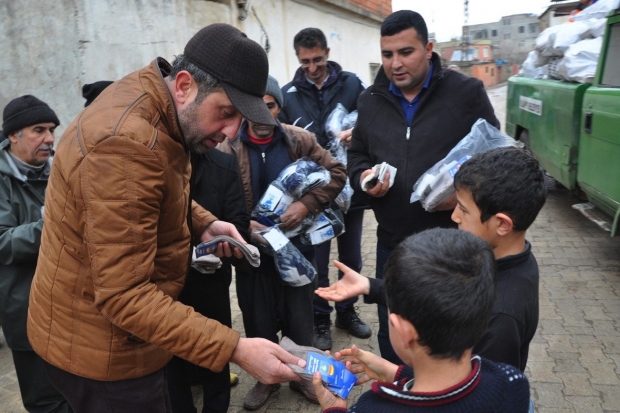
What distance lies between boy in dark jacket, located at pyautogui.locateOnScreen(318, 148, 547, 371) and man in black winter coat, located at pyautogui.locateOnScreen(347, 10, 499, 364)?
83 cm

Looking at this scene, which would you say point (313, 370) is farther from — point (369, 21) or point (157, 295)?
point (369, 21)

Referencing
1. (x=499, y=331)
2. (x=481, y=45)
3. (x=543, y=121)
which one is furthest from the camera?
(x=481, y=45)

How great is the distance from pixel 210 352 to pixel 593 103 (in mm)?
5158

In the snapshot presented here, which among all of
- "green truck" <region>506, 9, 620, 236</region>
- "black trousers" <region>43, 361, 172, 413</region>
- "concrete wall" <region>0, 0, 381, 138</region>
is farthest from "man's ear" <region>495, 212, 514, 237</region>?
"concrete wall" <region>0, 0, 381, 138</region>

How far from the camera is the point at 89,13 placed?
4719mm

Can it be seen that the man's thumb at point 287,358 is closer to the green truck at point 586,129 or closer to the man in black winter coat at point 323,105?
the man in black winter coat at point 323,105

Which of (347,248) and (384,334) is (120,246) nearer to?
(384,334)

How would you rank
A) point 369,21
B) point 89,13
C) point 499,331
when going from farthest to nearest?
point 369,21, point 89,13, point 499,331

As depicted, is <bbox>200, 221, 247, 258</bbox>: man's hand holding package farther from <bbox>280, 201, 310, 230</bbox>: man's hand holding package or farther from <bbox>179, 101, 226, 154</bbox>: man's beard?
<bbox>179, 101, 226, 154</bbox>: man's beard

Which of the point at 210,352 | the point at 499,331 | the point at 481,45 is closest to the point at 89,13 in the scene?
the point at 210,352

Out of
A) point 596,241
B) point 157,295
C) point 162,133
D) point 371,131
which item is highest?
point 162,133

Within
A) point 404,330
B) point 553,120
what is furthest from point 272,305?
point 553,120

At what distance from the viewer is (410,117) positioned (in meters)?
2.92

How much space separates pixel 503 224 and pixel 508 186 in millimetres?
142
